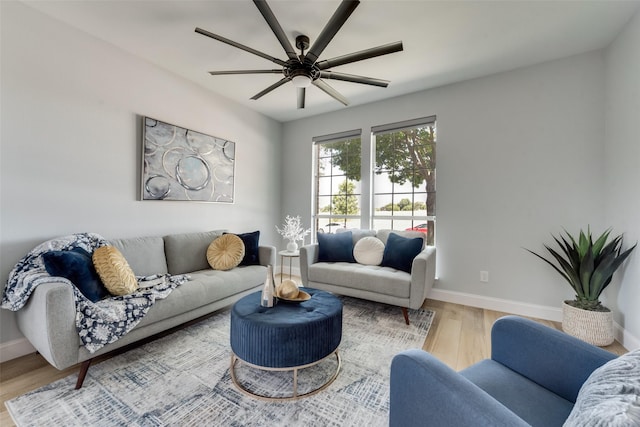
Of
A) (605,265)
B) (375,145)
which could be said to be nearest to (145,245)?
(375,145)

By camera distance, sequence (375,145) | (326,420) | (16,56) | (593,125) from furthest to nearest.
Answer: (375,145), (593,125), (16,56), (326,420)

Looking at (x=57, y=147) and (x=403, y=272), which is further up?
(x=57, y=147)

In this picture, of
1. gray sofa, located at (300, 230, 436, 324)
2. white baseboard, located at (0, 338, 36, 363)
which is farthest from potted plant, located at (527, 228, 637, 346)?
white baseboard, located at (0, 338, 36, 363)

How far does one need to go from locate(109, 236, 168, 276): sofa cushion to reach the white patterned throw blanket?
27 cm

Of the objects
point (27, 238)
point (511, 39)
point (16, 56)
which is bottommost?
point (27, 238)

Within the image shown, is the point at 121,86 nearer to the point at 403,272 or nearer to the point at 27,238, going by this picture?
the point at 27,238

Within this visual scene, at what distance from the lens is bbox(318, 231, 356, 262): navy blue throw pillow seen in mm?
3305

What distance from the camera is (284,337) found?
5.02 ft

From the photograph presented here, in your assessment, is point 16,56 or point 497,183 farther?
point 497,183

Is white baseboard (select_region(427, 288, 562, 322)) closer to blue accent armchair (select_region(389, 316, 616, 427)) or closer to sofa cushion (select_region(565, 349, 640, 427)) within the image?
blue accent armchair (select_region(389, 316, 616, 427))

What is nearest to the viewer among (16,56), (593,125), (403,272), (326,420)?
(326,420)

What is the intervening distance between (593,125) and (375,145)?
2262 millimetres

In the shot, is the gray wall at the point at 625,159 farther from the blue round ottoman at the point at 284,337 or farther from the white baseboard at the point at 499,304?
the blue round ottoman at the point at 284,337

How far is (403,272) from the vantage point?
9.23 feet
